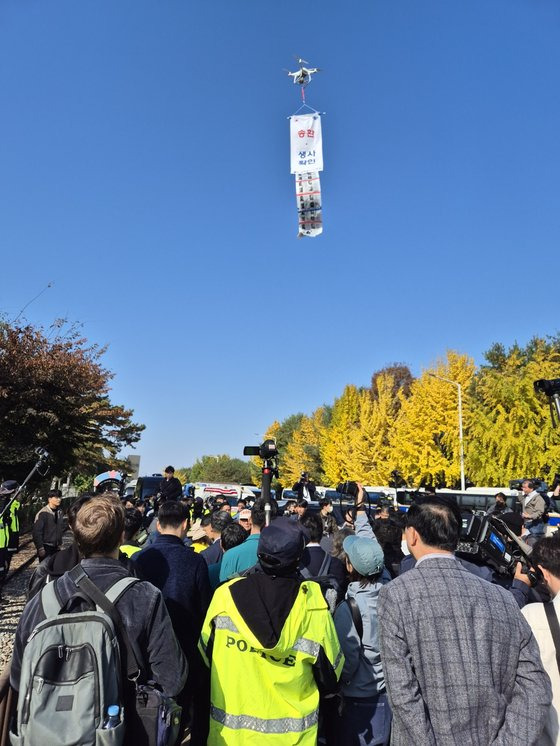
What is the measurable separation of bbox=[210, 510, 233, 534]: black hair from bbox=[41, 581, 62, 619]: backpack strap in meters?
3.86

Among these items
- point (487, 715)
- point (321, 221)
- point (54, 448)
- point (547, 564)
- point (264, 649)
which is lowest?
point (487, 715)

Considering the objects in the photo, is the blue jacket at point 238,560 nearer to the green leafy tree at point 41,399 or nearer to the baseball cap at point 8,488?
the baseball cap at point 8,488

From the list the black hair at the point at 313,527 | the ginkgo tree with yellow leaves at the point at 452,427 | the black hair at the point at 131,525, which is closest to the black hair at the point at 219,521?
the black hair at the point at 313,527

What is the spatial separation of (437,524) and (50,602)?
180 centimetres

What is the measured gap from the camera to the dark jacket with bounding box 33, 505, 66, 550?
9602 millimetres

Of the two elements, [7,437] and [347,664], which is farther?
[7,437]

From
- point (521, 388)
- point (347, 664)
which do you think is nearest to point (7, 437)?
point (347, 664)

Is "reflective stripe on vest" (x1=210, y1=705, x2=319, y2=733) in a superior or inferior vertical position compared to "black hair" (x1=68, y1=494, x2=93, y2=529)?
inferior

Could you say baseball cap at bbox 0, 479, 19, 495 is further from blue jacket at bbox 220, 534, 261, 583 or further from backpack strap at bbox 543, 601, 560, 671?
backpack strap at bbox 543, 601, 560, 671

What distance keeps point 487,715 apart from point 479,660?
22 centimetres

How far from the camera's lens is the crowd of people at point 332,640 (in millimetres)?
2322

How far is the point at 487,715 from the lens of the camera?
2.32m

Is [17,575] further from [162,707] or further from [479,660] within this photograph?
[479,660]

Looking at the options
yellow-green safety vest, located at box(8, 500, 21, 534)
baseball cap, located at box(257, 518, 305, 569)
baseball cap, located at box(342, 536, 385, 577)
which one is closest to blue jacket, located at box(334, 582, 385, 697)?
baseball cap, located at box(342, 536, 385, 577)
